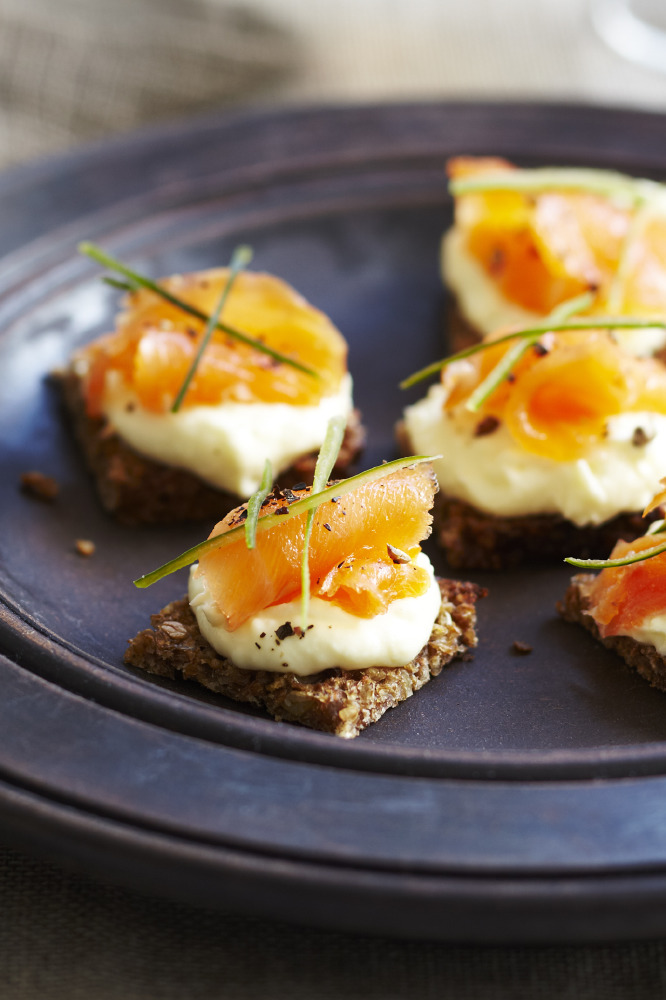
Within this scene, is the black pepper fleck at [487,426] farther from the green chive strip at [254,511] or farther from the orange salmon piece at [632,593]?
the green chive strip at [254,511]

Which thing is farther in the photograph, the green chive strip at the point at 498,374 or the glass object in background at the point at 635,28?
the glass object in background at the point at 635,28

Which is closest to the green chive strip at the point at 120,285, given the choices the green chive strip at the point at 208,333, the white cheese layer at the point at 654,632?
the green chive strip at the point at 208,333

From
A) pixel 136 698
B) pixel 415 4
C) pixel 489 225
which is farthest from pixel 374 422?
pixel 415 4

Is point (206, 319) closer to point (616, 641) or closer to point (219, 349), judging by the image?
point (219, 349)

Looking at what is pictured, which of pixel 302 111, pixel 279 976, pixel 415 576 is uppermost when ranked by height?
pixel 302 111

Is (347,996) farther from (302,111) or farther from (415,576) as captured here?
(302,111)

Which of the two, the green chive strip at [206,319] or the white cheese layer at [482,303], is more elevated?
the green chive strip at [206,319]

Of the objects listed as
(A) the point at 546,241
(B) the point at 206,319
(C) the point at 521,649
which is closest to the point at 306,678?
(C) the point at 521,649
